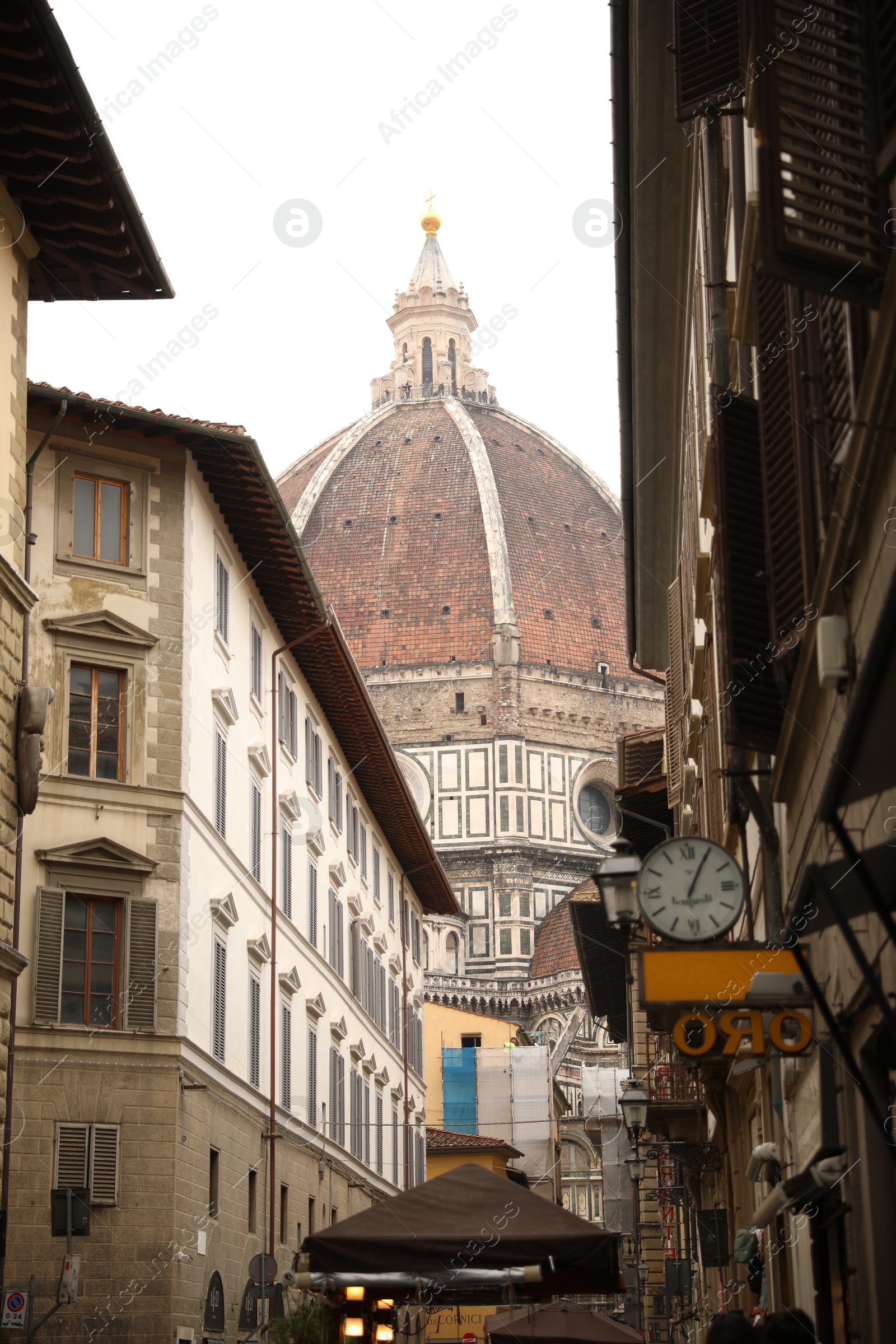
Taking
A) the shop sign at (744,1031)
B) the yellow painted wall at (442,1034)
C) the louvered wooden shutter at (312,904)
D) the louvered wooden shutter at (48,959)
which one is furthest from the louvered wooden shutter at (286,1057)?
the yellow painted wall at (442,1034)

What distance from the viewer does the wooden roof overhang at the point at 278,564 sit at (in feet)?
69.1

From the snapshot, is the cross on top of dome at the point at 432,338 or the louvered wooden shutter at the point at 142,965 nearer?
the louvered wooden shutter at the point at 142,965

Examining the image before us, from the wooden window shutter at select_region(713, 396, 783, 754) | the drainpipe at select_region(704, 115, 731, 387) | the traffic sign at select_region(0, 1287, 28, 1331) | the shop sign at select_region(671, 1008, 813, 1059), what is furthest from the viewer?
the traffic sign at select_region(0, 1287, 28, 1331)

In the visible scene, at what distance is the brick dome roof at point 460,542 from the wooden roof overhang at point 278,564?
5978 cm

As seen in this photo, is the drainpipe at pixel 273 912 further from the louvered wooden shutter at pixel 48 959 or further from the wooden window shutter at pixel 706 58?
the wooden window shutter at pixel 706 58

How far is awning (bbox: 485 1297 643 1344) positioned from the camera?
15.3 metres

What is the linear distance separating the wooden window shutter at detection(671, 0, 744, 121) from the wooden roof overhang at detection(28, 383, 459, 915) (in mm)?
10382

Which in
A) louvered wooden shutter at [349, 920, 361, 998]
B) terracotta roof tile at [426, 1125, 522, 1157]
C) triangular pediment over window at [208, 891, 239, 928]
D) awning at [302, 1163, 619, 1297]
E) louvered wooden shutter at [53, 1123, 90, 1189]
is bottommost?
awning at [302, 1163, 619, 1297]

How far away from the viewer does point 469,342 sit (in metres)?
121

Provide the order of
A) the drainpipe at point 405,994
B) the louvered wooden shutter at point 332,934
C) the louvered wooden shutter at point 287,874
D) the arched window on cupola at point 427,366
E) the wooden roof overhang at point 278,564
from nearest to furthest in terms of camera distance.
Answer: the wooden roof overhang at point 278,564, the louvered wooden shutter at point 287,874, the louvered wooden shutter at point 332,934, the drainpipe at point 405,994, the arched window on cupola at point 427,366

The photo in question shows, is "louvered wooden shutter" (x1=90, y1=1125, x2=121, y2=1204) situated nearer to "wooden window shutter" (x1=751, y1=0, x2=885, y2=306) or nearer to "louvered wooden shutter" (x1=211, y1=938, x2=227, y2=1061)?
"louvered wooden shutter" (x1=211, y1=938, x2=227, y2=1061)

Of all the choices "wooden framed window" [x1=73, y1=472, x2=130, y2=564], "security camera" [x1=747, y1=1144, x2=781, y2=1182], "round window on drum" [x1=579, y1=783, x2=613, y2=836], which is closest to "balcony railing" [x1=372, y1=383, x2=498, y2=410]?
"round window on drum" [x1=579, y1=783, x2=613, y2=836]

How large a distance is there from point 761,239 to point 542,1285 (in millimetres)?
7913

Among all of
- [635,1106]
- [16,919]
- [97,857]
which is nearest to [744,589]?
[16,919]
